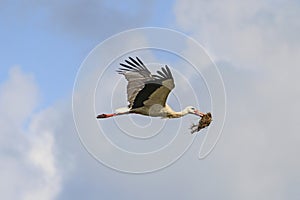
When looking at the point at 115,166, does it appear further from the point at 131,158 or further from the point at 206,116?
the point at 206,116

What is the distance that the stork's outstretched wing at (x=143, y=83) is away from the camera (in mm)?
76062

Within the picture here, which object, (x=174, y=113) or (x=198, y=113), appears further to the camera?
(x=174, y=113)

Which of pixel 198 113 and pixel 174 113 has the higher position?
pixel 174 113

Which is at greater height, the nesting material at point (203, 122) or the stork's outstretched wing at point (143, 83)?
the stork's outstretched wing at point (143, 83)

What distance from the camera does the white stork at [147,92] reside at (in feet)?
250

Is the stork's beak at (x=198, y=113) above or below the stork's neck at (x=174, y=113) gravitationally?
below

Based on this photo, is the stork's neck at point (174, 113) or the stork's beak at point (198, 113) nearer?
the stork's beak at point (198, 113)

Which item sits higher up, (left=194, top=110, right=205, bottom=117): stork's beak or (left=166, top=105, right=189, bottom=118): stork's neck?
(left=166, top=105, right=189, bottom=118): stork's neck

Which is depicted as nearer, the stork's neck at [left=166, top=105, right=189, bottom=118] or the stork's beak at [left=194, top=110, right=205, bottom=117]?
the stork's beak at [left=194, top=110, right=205, bottom=117]

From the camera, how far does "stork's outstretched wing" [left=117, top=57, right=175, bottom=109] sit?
7606cm

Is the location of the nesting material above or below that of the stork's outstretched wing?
below

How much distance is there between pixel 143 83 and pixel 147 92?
0.61m

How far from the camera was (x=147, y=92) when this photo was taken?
76.9 m

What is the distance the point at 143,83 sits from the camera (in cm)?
7650
